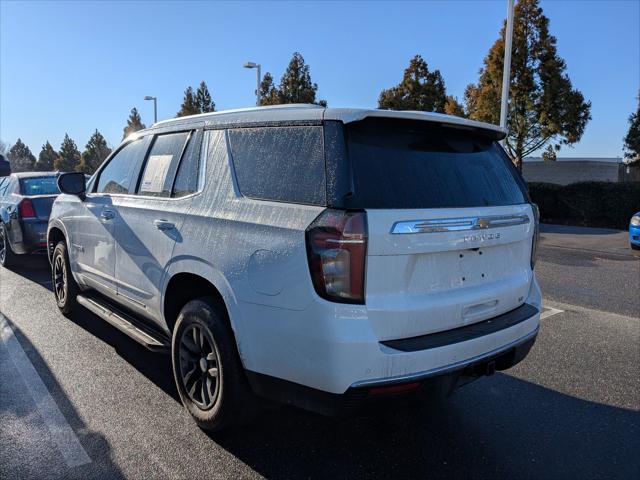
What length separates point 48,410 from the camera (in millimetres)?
3314

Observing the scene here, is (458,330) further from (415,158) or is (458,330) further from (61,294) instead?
(61,294)

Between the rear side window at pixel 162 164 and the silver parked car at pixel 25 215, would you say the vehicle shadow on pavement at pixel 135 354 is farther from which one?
the silver parked car at pixel 25 215

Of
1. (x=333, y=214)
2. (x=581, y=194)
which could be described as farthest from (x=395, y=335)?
(x=581, y=194)

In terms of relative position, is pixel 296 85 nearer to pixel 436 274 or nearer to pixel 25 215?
pixel 25 215

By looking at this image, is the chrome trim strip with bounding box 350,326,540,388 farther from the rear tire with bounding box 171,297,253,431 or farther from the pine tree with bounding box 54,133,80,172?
the pine tree with bounding box 54,133,80,172

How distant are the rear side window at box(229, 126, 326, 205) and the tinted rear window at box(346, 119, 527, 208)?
183 millimetres

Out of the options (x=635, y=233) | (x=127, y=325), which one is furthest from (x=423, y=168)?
(x=635, y=233)

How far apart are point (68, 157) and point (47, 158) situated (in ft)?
25.2

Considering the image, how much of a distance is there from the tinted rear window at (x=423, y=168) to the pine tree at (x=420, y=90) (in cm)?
2327

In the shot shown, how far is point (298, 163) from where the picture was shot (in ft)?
8.46

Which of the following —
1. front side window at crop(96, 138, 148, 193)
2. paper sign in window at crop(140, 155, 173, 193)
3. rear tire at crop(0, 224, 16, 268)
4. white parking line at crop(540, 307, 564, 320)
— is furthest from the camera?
rear tire at crop(0, 224, 16, 268)

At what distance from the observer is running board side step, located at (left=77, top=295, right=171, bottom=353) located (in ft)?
11.2

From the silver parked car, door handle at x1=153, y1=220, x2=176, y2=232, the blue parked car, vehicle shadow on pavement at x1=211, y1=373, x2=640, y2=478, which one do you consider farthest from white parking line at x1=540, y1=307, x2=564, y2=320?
the silver parked car

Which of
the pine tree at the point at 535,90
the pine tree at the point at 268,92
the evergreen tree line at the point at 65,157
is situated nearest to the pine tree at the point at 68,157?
the evergreen tree line at the point at 65,157
